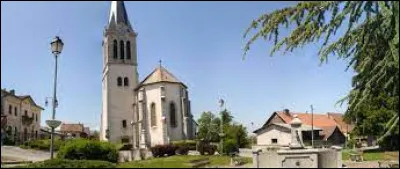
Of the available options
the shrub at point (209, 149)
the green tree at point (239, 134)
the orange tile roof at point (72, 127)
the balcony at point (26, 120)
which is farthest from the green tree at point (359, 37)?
the orange tile roof at point (72, 127)

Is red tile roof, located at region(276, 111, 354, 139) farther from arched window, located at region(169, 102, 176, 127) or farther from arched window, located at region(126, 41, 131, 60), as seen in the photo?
arched window, located at region(126, 41, 131, 60)

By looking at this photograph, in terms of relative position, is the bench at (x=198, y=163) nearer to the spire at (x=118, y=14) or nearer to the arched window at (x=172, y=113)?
A: the arched window at (x=172, y=113)

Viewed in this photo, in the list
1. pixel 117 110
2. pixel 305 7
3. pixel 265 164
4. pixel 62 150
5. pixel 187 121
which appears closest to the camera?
pixel 305 7

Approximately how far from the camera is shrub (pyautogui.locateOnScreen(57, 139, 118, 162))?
27.5m

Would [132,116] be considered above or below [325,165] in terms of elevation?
above

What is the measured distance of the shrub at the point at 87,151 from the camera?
2747cm

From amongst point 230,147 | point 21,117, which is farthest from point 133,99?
point 230,147

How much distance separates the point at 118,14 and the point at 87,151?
126 feet

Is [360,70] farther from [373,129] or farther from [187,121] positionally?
[187,121]

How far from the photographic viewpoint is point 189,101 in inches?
2360

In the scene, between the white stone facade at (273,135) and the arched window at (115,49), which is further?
the arched window at (115,49)

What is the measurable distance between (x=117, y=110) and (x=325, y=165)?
46354mm

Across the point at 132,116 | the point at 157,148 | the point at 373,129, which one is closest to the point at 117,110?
the point at 132,116

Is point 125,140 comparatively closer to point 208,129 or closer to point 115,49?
point 208,129
